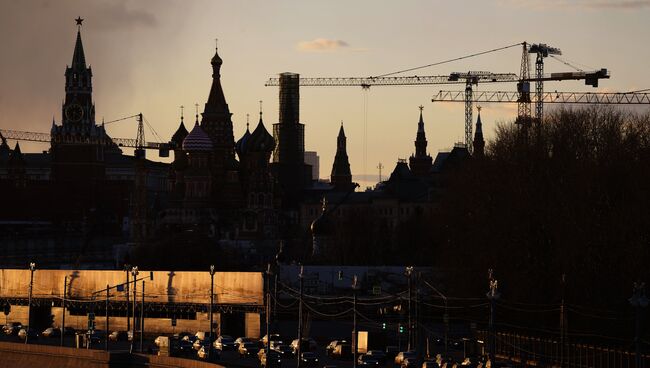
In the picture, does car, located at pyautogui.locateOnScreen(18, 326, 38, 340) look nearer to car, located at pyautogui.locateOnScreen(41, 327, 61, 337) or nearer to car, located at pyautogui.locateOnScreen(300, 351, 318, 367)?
car, located at pyautogui.locateOnScreen(41, 327, 61, 337)

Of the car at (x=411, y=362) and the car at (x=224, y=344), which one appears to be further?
the car at (x=224, y=344)

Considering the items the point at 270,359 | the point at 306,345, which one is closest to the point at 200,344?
the point at 306,345

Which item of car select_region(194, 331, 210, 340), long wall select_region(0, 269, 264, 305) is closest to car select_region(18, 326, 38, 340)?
long wall select_region(0, 269, 264, 305)

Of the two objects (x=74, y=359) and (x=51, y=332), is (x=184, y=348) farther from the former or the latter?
(x=51, y=332)

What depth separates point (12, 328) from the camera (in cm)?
12575

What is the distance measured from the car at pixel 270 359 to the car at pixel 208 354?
2.28 m

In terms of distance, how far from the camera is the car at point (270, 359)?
297 ft

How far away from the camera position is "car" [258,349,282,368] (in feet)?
297

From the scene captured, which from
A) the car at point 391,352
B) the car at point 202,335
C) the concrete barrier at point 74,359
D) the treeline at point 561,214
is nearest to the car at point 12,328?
the car at point 202,335

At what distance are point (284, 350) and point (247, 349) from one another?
1946 millimetres

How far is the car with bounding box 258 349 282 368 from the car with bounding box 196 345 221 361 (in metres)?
2.28

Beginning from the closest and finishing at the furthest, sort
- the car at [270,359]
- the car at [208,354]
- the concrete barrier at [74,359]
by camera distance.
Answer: the car at [270,359] < the concrete barrier at [74,359] < the car at [208,354]

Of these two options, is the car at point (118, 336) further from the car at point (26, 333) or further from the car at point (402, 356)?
the car at point (402, 356)

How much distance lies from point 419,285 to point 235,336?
2060 centimetres
